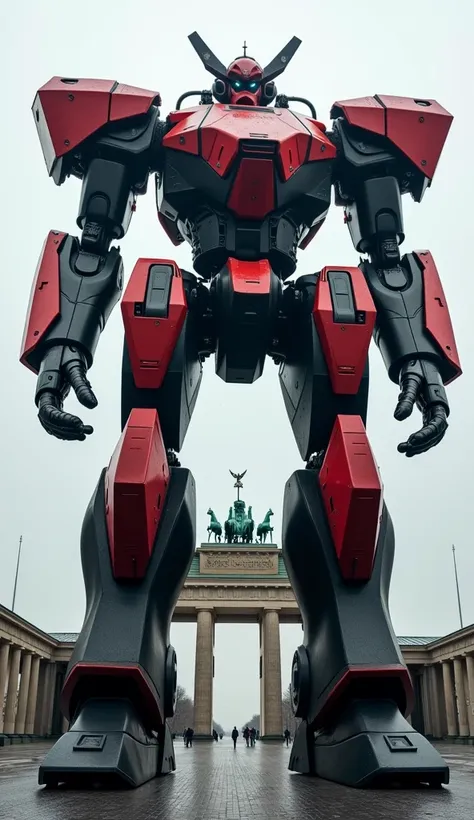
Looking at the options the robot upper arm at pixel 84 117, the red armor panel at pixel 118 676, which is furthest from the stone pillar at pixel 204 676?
the robot upper arm at pixel 84 117

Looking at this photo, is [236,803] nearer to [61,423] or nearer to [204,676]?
[61,423]

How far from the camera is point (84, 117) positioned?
6.77 m

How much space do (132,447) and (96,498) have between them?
73cm

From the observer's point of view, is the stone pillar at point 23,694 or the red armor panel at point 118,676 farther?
the stone pillar at point 23,694

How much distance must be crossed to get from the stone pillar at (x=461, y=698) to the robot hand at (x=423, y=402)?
28.8 m

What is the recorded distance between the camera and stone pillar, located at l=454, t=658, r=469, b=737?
30.4m

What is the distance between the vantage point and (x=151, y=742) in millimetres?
5859

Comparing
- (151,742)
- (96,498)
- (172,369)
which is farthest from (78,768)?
(172,369)

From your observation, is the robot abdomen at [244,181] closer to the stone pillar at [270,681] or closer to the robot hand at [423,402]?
the robot hand at [423,402]

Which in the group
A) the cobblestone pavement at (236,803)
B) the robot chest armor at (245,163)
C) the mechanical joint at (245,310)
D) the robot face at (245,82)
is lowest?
the cobblestone pavement at (236,803)

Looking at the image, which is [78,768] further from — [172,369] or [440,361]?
[440,361]

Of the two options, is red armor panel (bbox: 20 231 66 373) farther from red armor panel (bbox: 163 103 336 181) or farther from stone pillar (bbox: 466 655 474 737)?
stone pillar (bbox: 466 655 474 737)

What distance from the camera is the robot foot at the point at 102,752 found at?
4.62m

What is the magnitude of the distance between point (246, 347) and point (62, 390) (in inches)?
72.6
